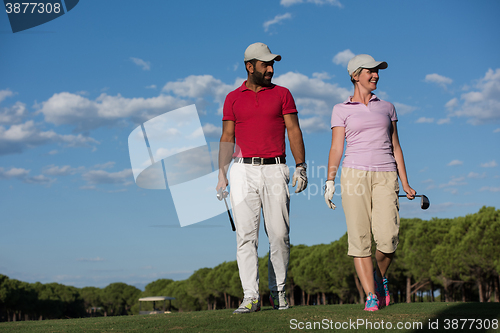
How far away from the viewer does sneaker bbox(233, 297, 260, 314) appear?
5.67 metres

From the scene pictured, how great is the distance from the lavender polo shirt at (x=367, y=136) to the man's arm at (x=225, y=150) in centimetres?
149

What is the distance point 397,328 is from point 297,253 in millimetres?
65550

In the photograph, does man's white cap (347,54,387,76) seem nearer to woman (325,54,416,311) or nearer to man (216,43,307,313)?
woman (325,54,416,311)

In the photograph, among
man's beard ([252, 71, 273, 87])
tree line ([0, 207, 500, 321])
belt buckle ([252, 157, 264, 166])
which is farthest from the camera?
tree line ([0, 207, 500, 321])

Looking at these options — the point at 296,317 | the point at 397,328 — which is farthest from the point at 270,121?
the point at 397,328

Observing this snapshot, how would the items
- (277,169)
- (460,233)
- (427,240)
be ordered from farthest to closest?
(427,240) → (460,233) → (277,169)

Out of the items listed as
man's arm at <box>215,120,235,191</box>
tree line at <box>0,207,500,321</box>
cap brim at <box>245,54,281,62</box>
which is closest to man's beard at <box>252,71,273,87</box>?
cap brim at <box>245,54,281,62</box>

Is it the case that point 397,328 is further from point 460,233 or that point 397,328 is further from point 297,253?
point 297,253

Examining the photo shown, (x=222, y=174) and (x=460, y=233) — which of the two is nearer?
(x=222, y=174)

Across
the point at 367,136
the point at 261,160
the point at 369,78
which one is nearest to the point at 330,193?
the point at 367,136

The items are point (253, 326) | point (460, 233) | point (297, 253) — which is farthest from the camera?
point (297, 253)

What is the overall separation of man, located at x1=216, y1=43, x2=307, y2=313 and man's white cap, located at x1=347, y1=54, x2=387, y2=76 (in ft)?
3.01

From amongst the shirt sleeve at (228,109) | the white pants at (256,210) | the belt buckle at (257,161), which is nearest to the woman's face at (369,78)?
the white pants at (256,210)

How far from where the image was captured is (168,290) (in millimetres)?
116438
